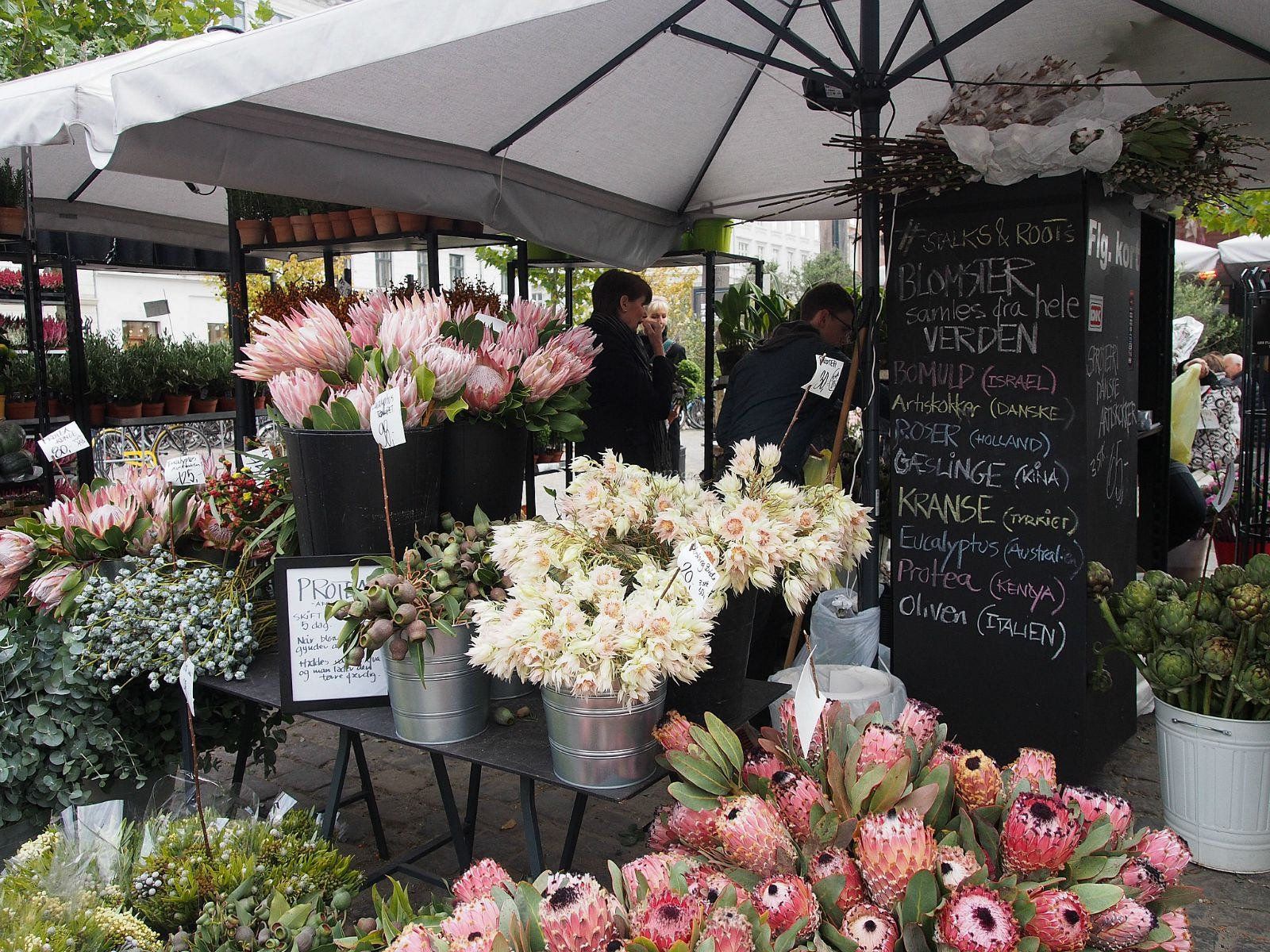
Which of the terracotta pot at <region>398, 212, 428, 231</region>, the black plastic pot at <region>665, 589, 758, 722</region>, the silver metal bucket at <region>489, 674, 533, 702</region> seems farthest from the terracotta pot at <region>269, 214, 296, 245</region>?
the black plastic pot at <region>665, 589, 758, 722</region>

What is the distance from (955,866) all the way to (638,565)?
2.62 ft

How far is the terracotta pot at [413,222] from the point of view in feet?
14.5

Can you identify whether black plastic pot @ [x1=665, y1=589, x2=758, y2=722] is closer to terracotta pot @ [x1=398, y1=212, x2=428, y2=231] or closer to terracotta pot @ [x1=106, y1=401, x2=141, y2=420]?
terracotta pot @ [x1=398, y1=212, x2=428, y2=231]

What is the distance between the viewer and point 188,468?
8.96 ft

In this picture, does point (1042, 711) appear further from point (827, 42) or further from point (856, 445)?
point (827, 42)

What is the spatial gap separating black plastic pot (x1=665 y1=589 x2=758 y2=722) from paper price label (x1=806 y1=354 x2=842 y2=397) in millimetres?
1128

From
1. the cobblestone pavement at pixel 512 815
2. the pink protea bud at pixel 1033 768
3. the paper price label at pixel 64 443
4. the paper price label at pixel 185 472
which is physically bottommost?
the cobblestone pavement at pixel 512 815

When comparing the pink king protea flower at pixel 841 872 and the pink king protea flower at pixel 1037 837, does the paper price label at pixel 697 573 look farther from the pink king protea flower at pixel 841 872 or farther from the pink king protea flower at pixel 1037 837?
the pink king protea flower at pixel 1037 837

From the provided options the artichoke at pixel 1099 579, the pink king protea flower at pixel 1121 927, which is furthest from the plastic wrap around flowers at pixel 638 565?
the artichoke at pixel 1099 579

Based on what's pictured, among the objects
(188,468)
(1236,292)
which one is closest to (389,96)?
(188,468)

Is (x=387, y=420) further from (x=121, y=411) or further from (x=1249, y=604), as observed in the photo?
(x=121, y=411)

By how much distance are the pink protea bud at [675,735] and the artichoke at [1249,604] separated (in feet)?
6.04

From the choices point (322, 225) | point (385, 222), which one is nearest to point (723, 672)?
point (385, 222)

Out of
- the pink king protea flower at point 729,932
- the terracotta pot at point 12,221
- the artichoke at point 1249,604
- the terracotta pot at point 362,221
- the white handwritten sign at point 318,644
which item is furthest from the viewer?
the terracotta pot at point 362,221
